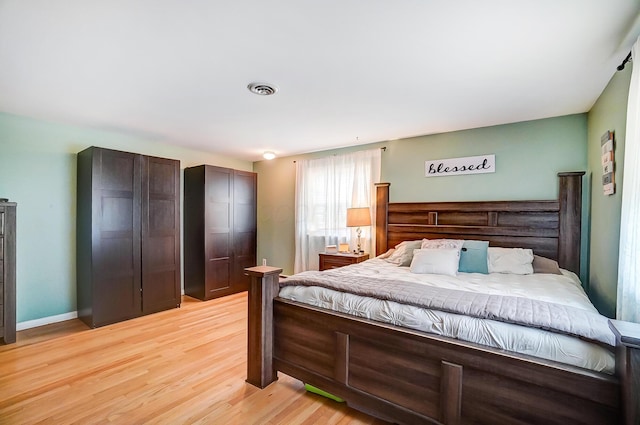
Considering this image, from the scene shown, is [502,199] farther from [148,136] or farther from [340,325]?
[148,136]

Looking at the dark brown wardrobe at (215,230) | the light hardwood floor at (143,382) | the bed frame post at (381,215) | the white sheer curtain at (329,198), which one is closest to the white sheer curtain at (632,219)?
the light hardwood floor at (143,382)

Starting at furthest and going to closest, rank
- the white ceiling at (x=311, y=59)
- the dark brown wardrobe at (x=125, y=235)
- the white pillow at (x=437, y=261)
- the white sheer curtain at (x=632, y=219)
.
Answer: the dark brown wardrobe at (x=125, y=235)
the white pillow at (x=437, y=261)
the white sheer curtain at (x=632, y=219)
the white ceiling at (x=311, y=59)

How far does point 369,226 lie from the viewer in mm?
4324

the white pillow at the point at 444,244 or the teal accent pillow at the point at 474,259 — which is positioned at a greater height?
the white pillow at the point at 444,244

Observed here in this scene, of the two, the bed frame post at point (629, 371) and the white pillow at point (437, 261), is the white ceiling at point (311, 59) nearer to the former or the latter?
the white pillow at point (437, 261)

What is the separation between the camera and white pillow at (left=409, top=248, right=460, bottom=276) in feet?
9.08

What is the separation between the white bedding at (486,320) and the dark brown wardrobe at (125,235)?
2435 mm

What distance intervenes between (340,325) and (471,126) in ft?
9.58

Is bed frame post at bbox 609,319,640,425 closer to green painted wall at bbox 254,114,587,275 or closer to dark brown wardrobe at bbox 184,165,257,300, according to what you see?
green painted wall at bbox 254,114,587,275

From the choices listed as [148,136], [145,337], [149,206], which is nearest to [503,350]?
[145,337]

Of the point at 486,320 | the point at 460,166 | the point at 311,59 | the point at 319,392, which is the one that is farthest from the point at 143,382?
the point at 460,166

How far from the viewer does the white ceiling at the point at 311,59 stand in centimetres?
158

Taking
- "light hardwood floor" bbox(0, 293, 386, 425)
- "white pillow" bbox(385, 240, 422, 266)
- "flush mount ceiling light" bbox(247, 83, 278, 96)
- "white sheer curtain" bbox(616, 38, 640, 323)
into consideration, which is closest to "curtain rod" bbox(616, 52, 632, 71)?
"white sheer curtain" bbox(616, 38, 640, 323)

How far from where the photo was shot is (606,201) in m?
2.45
